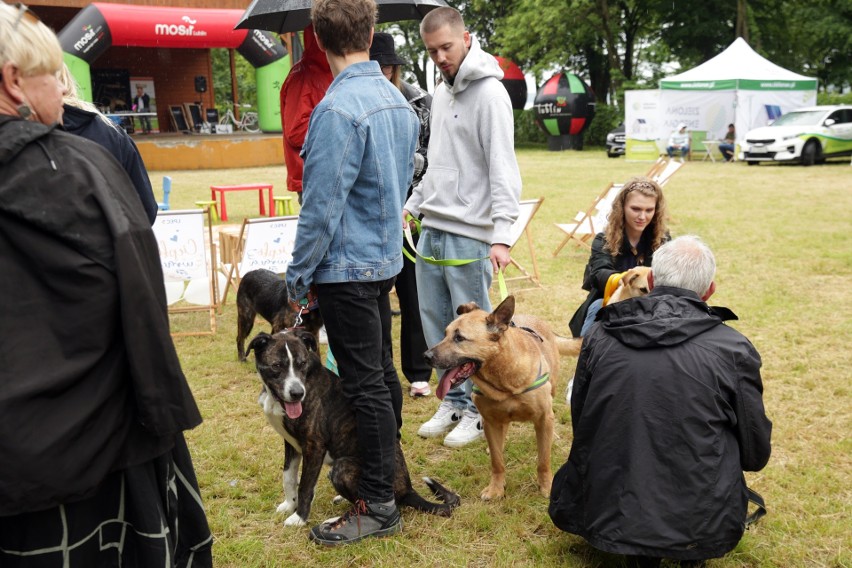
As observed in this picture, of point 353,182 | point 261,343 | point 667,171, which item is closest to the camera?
point 353,182

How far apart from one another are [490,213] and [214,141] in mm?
18901

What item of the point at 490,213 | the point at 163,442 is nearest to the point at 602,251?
the point at 490,213

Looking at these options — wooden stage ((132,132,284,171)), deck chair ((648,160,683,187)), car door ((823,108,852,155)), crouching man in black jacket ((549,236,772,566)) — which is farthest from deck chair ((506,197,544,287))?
car door ((823,108,852,155))

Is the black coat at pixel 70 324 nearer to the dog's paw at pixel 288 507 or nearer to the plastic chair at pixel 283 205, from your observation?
the dog's paw at pixel 288 507

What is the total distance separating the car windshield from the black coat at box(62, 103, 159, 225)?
22575 millimetres

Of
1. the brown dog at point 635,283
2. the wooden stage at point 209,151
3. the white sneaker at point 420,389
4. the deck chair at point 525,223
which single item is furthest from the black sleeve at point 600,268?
the wooden stage at point 209,151

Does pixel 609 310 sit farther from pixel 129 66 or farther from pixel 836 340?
pixel 129 66

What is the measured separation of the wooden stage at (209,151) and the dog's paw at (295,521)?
18972mm

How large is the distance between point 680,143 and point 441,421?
21.8 metres

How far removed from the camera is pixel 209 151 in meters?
21.0

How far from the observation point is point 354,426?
3.13 metres

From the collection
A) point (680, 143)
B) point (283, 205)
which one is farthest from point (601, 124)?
point (283, 205)

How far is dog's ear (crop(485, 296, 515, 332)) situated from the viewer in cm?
323

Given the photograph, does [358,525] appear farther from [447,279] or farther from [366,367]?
[447,279]
